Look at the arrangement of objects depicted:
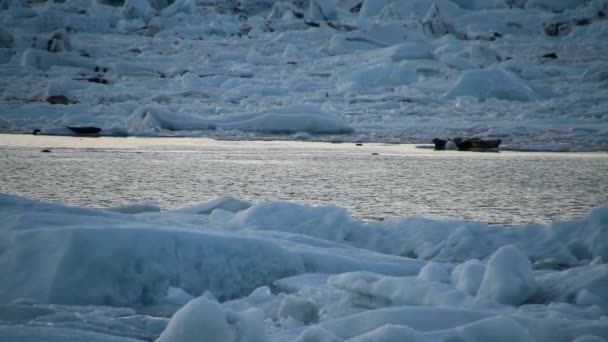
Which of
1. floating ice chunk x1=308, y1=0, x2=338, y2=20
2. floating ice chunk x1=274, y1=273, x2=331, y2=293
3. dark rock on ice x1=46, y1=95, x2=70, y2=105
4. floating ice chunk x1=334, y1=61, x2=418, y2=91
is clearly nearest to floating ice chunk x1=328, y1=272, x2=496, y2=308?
floating ice chunk x1=274, y1=273, x2=331, y2=293

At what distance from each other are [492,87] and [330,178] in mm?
14226

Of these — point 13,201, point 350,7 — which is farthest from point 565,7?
point 13,201

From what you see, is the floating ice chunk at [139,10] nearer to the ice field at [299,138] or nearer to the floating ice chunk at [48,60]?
the ice field at [299,138]

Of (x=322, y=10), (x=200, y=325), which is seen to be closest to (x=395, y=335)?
(x=200, y=325)

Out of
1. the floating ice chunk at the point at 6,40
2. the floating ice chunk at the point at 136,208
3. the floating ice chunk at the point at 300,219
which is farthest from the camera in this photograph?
the floating ice chunk at the point at 6,40

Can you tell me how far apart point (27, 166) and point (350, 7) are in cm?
4536

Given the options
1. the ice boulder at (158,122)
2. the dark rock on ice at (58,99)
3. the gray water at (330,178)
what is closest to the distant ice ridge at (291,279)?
the gray water at (330,178)

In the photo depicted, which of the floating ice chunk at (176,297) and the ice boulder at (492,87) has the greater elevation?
the ice boulder at (492,87)

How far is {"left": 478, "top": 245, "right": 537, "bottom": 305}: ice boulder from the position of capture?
3721 mm

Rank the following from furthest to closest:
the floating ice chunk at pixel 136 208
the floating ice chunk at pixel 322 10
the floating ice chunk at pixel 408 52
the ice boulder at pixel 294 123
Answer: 1. the floating ice chunk at pixel 322 10
2. the floating ice chunk at pixel 408 52
3. the ice boulder at pixel 294 123
4. the floating ice chunk at pixel 136 208

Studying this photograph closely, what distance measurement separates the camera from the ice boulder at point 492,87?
2344cm

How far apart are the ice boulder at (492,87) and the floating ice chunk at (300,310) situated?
2063 centimetres

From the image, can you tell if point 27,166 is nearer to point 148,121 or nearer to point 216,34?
point 148,121

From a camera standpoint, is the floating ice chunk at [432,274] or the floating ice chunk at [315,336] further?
the floating ice chunk at [432,274]
